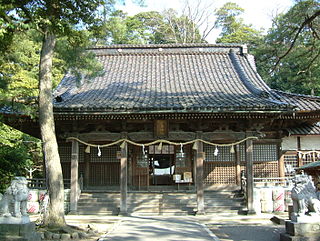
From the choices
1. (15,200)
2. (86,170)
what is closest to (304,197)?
(15,200)

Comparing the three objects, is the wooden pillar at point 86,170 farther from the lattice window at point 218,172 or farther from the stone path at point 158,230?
the lattice window at point 218,172

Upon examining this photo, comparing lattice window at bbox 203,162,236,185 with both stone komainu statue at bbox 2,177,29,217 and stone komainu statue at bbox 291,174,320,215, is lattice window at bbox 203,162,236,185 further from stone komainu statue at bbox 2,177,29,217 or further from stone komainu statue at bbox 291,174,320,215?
stone komainu statue at bbox 2,177,29,217

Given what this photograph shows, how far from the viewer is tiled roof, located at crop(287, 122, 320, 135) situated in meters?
15.1

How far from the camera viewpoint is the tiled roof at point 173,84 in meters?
11.7

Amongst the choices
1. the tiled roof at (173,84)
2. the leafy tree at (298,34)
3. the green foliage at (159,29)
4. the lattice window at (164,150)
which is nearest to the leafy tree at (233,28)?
the green foliage at (159,29)

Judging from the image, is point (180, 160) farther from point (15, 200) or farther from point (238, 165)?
point (15, 200)

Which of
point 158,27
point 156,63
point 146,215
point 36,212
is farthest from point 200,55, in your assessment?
point 158,27

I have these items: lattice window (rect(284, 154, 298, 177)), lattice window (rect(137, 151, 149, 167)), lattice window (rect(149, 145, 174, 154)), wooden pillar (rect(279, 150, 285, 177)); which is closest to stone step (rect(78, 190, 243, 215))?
lattice window (rect(137, 151, 149, 167))

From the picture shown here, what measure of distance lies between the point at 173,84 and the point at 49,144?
769 centimetres

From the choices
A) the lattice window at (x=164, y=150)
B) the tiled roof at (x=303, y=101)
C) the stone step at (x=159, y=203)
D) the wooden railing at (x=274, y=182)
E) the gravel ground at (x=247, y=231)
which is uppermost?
the tiled roof at (x=303, y=101)

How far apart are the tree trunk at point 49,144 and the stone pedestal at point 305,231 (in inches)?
222

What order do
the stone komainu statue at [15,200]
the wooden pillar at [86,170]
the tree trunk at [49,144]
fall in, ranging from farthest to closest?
the wooden pillar at [86,170] → the tree trunk at [49,144] → the stone komainu statue at [15,200]

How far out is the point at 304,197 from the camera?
7.67 m

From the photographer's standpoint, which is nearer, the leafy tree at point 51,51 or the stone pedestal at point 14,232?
the stone pedestal at point 14,232
